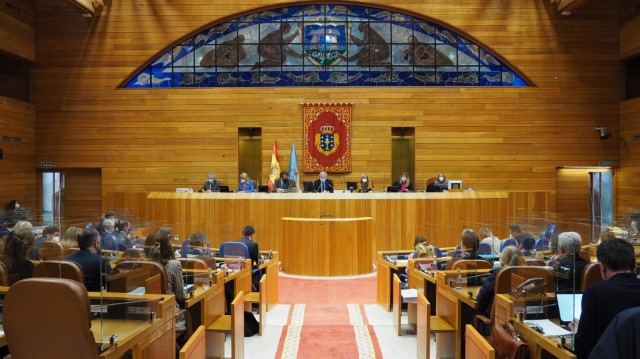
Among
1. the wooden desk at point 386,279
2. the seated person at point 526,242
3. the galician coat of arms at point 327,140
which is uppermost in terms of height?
the galician coat of arms at point 327,140

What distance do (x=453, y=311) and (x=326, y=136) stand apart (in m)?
9.26

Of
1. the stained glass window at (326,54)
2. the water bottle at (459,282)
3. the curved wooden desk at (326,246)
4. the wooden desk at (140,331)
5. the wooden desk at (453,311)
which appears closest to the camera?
the wooden desk at (140,331)

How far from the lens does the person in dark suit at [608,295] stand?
236 centimetres

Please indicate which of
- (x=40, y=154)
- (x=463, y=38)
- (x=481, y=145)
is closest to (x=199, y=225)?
(x=40, y=154)

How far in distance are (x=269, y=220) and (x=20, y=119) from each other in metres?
7.18

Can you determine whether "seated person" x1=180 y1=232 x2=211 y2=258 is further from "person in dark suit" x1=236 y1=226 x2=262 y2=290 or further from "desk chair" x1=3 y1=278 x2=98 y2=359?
"desk chair" x1=3 y1=278 x2=98 y2=359

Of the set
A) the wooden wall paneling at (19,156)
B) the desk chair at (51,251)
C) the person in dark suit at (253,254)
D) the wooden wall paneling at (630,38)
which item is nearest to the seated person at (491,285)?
the person in dark suit at (253,254)

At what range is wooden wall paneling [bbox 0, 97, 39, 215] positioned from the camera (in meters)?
12.7

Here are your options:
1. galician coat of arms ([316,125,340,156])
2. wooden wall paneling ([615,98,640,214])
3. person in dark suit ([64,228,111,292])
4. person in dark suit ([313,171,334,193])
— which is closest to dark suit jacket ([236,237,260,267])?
person in dark suit ([64,228,111,292])

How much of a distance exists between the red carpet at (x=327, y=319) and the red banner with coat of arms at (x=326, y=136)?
4878 millimetres

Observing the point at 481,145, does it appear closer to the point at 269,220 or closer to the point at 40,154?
→ the point at 269,220

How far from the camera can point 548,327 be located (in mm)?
3180

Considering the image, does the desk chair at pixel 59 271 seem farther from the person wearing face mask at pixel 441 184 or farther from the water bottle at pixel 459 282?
the person wearing face mask at pixel 441 184

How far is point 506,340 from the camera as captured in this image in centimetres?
310
